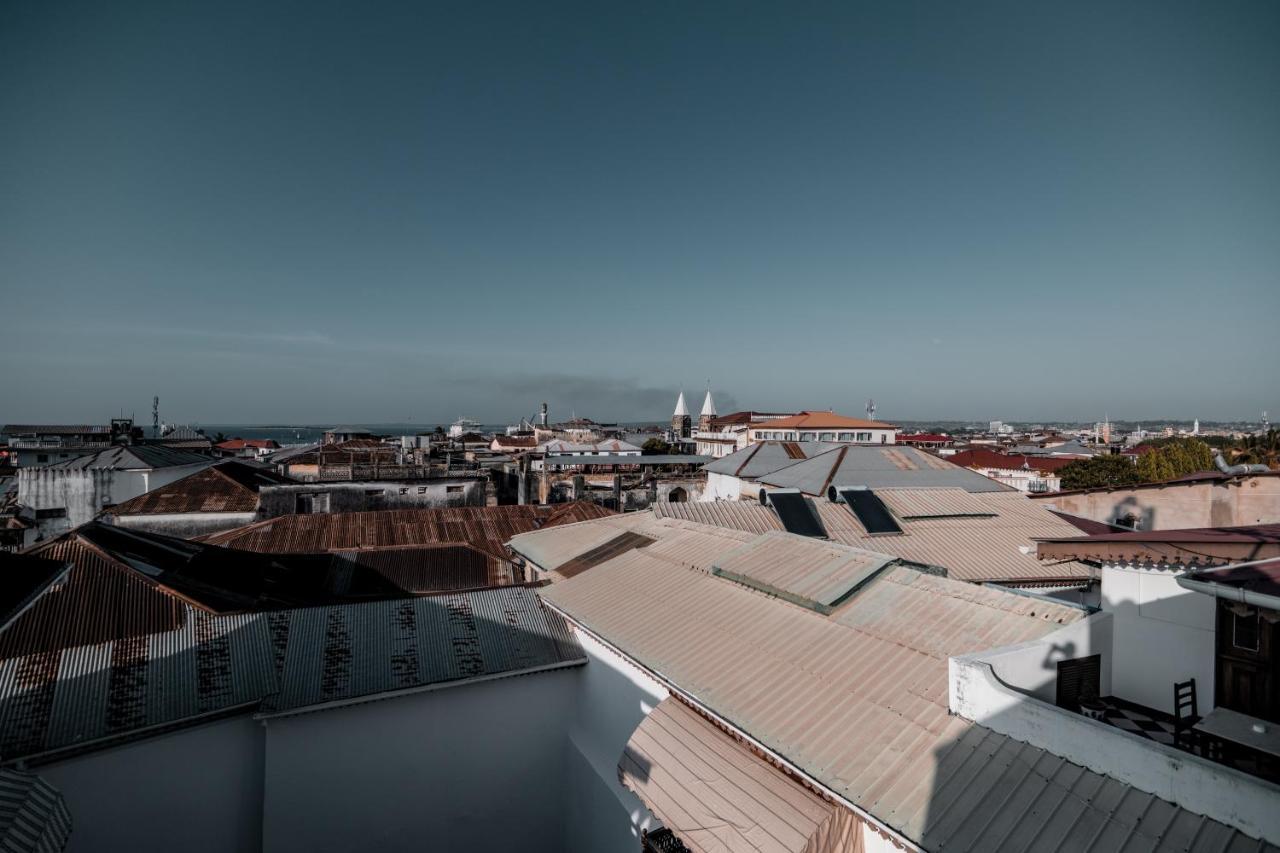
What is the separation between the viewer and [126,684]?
877 cm

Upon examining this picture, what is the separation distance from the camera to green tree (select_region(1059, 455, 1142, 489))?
3941 cm

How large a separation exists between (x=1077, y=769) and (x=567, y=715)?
830cm

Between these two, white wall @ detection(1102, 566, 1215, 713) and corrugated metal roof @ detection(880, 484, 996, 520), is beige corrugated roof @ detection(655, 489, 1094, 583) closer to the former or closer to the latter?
corrugated metal roof @ detection(880, 484, 996, 520)

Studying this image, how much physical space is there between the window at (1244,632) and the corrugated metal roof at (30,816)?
429 inches

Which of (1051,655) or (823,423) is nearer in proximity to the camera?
(1051,655)

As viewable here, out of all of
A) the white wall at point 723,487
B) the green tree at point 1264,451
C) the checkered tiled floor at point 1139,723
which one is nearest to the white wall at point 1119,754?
the checkered tiled floor at point 1139,723

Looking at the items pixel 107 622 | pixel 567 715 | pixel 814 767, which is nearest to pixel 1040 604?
pixel 814 767

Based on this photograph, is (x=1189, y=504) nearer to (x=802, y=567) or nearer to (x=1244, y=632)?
(x=802, y=567)

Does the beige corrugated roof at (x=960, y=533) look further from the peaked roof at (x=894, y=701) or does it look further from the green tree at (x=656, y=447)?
the green tree at (x=656, y=447)

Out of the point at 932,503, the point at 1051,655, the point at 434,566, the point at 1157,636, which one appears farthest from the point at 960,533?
the point at 434,566

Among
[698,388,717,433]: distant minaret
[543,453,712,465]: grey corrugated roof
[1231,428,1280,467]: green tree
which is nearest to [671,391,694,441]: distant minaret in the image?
[698,388,717,433]: distant minaret

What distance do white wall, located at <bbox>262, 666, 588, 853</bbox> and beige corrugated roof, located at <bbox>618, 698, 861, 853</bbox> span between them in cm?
386

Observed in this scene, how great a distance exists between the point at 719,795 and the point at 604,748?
14.1ft

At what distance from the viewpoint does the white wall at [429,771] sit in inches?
362
